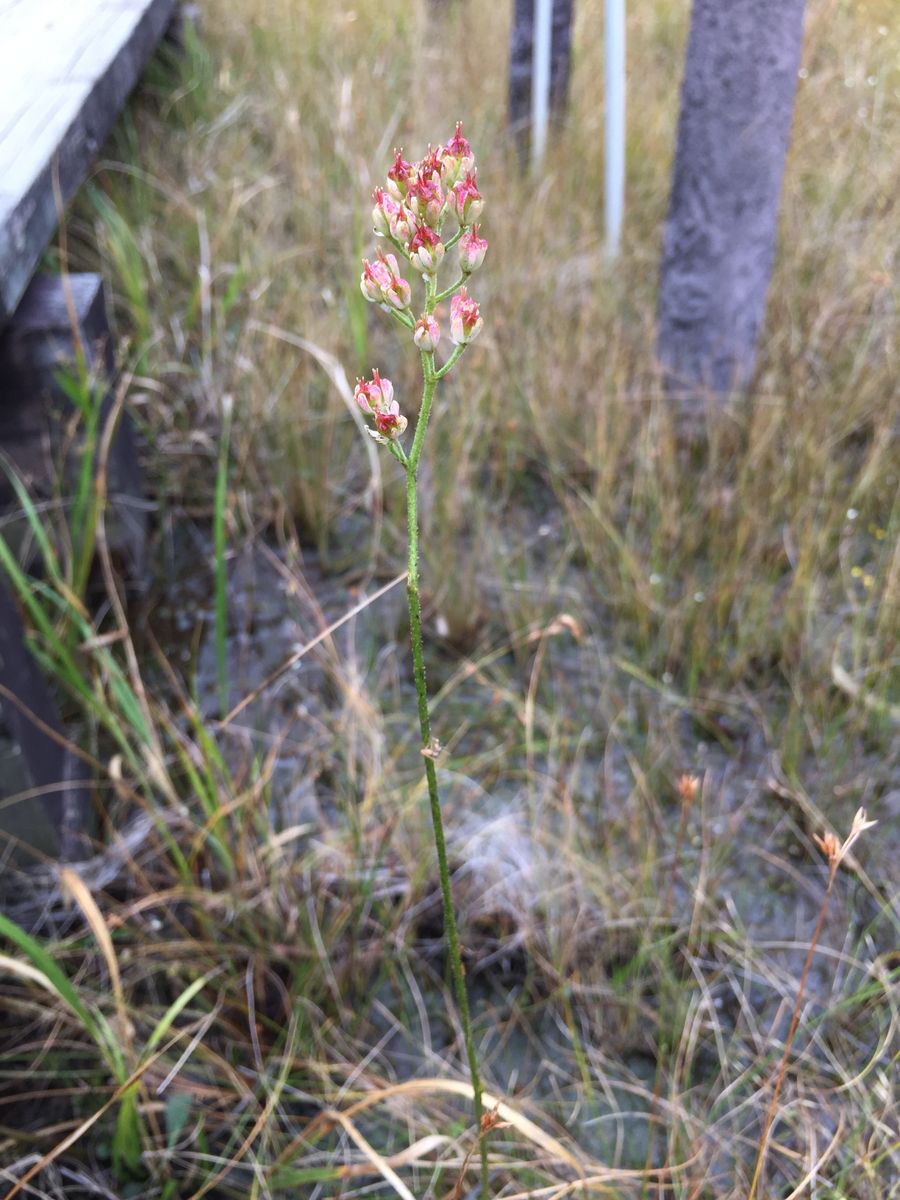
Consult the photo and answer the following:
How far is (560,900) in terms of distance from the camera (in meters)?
1.51

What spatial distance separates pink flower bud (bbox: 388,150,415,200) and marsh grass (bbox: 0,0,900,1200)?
0.74 meters

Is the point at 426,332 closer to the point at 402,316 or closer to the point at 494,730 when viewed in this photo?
the point at 402,316

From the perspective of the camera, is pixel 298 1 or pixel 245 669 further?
pixel 298 1

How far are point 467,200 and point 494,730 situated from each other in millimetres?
1262

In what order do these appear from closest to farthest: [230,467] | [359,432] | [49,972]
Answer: [49,972], [230,467], [359,432]

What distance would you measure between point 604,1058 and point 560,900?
221mm

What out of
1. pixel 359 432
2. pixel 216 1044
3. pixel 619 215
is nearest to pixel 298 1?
pixel 619 215

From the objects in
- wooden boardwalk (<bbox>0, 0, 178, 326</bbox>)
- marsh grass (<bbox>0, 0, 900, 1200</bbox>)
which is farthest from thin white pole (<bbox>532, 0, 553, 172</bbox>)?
wooden boardwalk (<bbox>0, 0, 178, 326</bbox>)

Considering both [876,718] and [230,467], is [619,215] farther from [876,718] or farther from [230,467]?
[876,718]

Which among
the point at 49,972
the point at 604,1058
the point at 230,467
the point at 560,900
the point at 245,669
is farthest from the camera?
the point at 230,467

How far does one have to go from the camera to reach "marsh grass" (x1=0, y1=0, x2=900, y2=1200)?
1.31 metres

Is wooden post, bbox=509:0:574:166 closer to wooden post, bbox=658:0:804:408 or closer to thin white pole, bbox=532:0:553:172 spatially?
thin white pole, bbox=532:0:553:172

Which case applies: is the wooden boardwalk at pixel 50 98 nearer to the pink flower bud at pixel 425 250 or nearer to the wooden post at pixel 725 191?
the pink flower bud at pixel 425 250

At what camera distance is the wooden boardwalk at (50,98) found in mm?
1559
